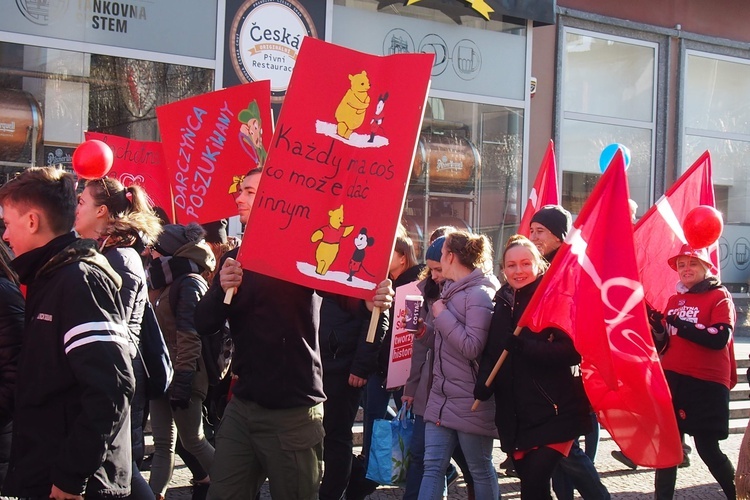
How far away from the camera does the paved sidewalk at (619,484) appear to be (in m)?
5.98

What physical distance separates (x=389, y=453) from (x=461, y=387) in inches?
31.5

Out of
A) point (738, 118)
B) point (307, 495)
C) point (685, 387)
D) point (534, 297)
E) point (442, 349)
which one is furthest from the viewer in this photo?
point (738, 118)

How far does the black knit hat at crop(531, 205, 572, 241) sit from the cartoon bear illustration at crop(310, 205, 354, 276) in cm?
168

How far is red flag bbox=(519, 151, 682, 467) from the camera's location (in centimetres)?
427

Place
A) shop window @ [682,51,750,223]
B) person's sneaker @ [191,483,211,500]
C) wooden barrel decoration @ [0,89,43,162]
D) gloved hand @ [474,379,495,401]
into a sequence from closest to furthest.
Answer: gloved hand @ [474,379,495,401]
person's sneaker @ [191,483,211,500]
wooden barrel decoration @ [0,89,43,162]
shop window @ [682,51,750,223]

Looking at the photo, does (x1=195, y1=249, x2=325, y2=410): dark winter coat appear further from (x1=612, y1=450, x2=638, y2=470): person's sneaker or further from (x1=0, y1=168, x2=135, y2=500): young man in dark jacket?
(x1=612, y1=450, x2=638, y2=470): person's sneaker

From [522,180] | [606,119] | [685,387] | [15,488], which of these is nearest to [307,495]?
[15,488]

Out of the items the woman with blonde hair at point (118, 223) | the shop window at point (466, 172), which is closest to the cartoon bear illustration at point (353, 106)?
the woman with blonde hair at point (118, 223)

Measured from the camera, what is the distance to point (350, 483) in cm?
552

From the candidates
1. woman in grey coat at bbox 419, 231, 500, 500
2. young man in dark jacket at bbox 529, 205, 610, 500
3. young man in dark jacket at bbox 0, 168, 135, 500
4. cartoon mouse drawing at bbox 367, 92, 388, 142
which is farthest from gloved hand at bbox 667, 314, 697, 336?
young man in dark jacket at bbox 0, 168, 135, 500

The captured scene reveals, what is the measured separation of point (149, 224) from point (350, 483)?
7.06ft

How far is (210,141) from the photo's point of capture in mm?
5602

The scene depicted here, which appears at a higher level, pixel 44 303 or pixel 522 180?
pixel 522 180

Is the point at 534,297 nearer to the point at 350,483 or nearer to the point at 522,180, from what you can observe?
the point at 350,483
